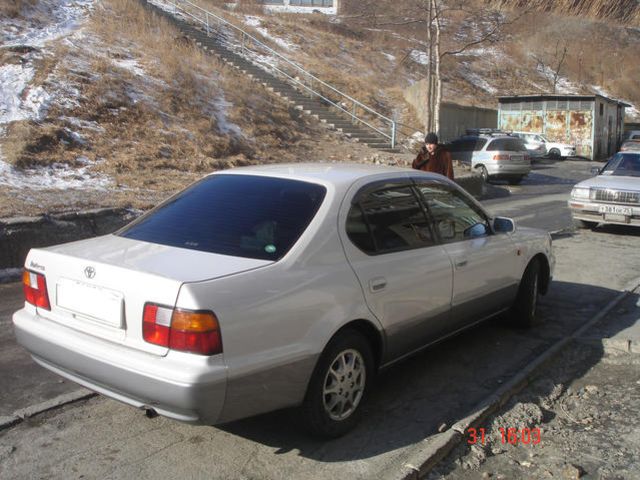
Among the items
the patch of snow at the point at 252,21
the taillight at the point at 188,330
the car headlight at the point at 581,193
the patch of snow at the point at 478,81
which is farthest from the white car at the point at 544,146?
the taillight at the point at 188,330

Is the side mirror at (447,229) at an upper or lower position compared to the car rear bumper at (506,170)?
upper

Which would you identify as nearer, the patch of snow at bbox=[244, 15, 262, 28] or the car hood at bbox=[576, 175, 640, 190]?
the car hood at bbox=[576, 175, 640, 190]

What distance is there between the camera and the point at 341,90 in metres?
28.6

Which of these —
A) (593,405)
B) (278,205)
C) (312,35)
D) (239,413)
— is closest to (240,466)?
(239,413)

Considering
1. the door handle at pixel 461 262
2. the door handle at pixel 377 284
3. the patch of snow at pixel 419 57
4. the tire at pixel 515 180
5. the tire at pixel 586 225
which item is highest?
the patch of snow at pixel 419 57

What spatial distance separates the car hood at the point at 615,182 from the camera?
10992 millimetres

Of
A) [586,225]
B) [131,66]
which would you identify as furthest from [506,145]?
[131,66]

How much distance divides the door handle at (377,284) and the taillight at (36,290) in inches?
72.6

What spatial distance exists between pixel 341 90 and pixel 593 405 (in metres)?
25.5

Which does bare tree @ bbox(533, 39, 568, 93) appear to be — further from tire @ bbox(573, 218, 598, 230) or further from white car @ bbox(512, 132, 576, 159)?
tire @ bbox(573, 218, 598, 230)

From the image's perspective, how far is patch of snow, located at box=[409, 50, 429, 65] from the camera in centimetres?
4864

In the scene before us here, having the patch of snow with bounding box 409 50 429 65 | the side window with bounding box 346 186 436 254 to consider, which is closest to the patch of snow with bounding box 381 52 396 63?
the patch of snow with bounding box 409 50 429 65

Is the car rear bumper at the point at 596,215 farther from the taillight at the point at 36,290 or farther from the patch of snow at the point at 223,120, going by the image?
the patch of snow at the point at 223,120

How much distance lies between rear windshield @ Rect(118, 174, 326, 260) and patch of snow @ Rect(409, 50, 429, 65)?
153ft
